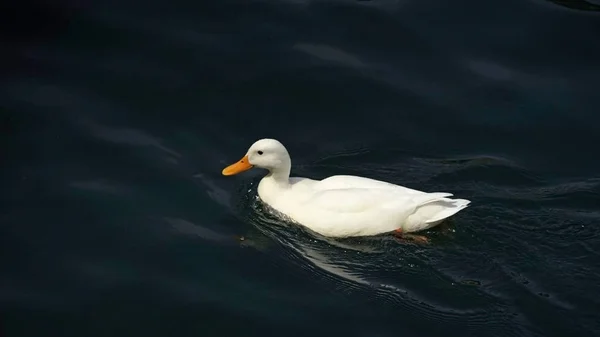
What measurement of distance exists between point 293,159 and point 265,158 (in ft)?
2.79

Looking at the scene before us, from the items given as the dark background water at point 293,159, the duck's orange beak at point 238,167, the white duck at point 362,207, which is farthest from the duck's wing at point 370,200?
the duck's orange beak at point 238,167

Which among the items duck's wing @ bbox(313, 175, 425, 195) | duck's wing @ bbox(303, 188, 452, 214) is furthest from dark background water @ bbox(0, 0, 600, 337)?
duck's wing @ bbox(313, 175, 425, 195)

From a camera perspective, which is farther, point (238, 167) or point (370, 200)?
point (238, 167)

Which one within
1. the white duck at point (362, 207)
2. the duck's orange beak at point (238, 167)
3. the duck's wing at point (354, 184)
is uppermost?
the duck's orange beak at point (238, 167)

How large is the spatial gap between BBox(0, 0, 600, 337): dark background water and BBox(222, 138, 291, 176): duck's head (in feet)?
1.10

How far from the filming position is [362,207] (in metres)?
8.63

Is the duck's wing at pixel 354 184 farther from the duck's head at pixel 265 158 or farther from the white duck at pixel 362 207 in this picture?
the duck's head at pixel 265 158

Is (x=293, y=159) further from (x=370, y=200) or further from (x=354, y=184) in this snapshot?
(x=370, y=200)

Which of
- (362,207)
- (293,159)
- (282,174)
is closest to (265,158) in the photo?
(282,174)

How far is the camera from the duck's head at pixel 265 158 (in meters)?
8.98

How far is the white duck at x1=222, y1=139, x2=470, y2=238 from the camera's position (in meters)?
8.61

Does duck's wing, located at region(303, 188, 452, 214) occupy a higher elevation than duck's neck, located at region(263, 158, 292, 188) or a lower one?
lower

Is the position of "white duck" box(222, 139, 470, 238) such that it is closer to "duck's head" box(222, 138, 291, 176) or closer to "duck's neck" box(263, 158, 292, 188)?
"duck's head" box(222, 138, 291, 176)

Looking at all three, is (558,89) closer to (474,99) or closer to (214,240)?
(474,99)
